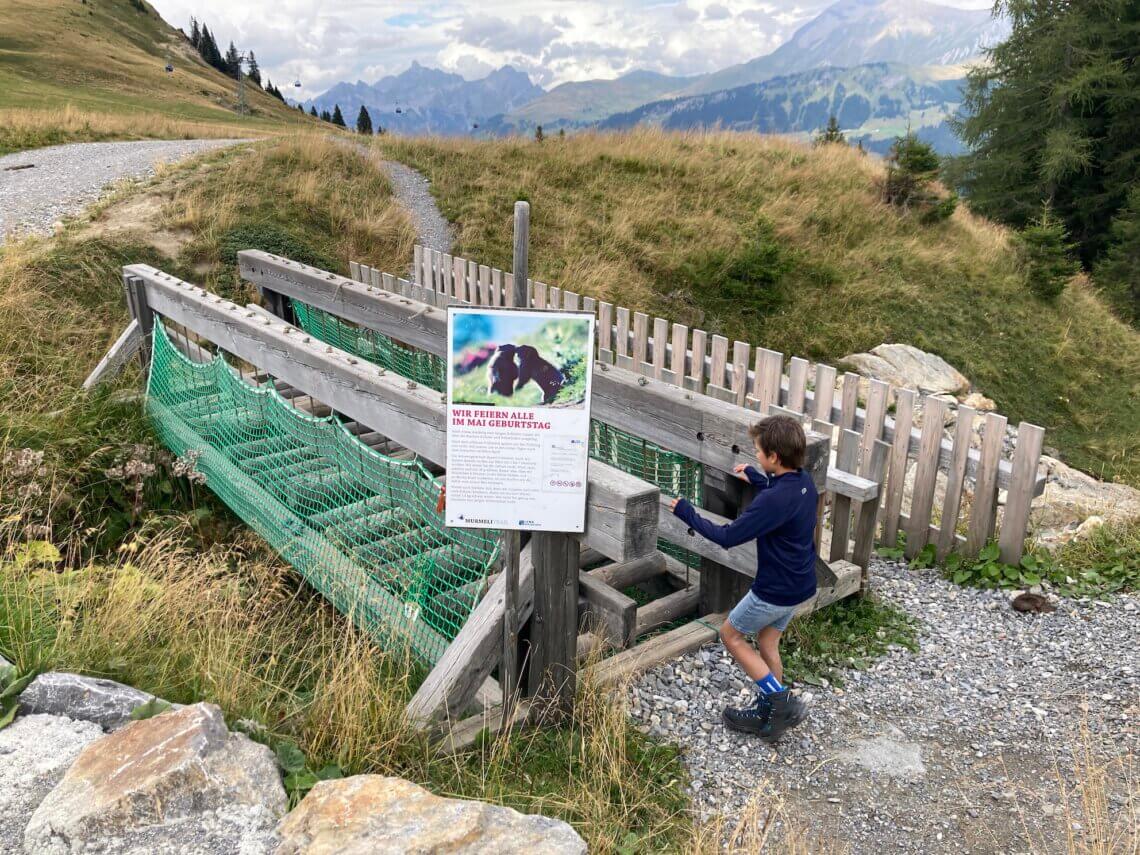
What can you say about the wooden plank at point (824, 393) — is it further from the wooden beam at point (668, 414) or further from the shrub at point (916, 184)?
the shrub at point (916, 184)

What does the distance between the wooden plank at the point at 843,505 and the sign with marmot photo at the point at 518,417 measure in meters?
2.55

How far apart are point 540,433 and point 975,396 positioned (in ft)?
29.4

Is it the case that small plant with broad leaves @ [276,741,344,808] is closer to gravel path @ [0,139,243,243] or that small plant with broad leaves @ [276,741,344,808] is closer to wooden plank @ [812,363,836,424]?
wooden plank @ [812,363,836,424]

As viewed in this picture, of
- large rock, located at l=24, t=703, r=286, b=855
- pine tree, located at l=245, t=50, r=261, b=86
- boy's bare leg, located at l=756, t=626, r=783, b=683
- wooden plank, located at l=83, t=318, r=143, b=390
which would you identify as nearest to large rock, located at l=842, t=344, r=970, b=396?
boy's bare leg, located at l=756, t=626, r=783, b=683

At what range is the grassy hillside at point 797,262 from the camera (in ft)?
34.8

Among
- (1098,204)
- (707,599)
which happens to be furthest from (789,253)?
(1098,204)

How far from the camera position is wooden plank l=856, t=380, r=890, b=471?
520 centimetres

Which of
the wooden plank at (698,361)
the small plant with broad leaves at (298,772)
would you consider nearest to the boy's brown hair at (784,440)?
the small plant with broad leaves at (298,772)

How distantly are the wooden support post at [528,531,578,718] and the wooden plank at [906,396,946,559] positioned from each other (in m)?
3.12

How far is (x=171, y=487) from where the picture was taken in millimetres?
5727

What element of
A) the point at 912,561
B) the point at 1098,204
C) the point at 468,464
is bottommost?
the point at 912,561

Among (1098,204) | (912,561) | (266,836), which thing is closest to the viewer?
(266,836)

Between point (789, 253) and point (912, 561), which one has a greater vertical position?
point (789, 253)

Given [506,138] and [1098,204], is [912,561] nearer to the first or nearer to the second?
[506,138]
